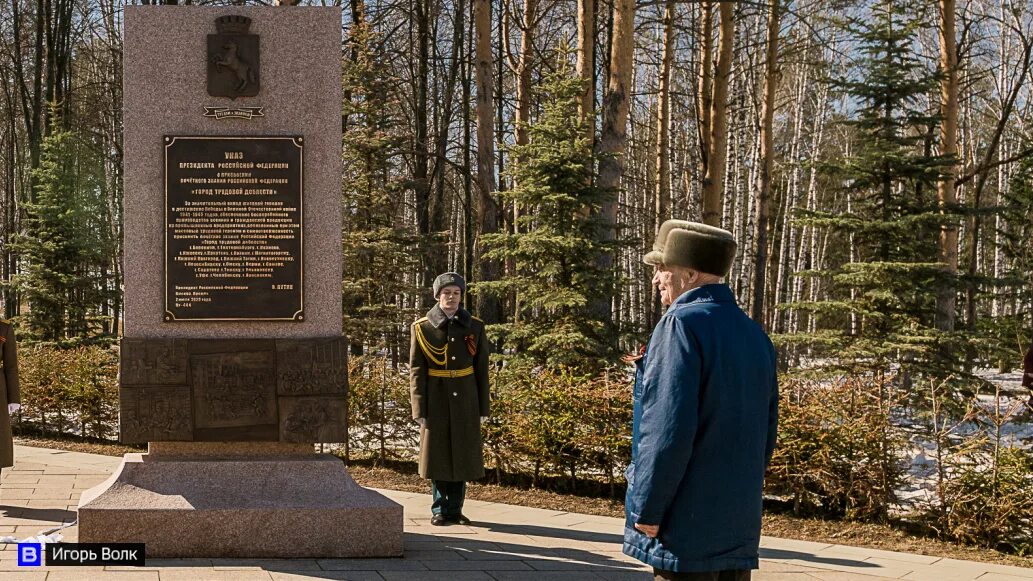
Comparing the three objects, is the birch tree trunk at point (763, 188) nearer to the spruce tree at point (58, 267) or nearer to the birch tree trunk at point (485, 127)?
the birch tree trunk at point (485, 127)

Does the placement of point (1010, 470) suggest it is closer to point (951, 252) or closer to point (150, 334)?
point (150, 334)

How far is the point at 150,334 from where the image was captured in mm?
6543

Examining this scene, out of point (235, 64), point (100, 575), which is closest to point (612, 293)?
point (235, 64)

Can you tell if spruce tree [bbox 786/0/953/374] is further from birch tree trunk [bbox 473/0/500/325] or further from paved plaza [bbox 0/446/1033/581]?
paved plaza [bbox 0/446/1033/581]

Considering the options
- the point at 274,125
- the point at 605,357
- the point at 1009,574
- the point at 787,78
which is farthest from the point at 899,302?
the point at 787,78

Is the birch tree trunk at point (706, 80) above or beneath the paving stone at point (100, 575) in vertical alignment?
above

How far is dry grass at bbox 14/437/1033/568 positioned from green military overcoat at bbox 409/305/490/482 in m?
1.53

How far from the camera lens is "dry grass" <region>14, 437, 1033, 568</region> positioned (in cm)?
752

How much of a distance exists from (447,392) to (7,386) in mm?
3513

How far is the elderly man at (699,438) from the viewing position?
3.49 meters

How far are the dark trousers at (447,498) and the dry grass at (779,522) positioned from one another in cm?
126

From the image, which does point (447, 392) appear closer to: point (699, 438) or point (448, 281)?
point (448, 281)

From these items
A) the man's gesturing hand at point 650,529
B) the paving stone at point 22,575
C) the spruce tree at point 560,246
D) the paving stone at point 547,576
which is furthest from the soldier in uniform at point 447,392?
the man's gesturing hand at point 650,529

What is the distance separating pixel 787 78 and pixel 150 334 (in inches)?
1420
